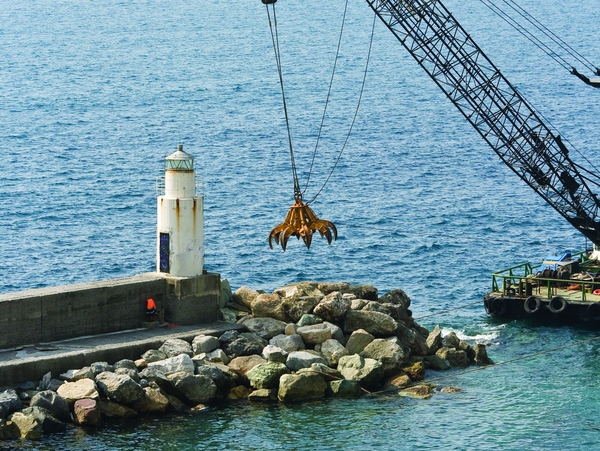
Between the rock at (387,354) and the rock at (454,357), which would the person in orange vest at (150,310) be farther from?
the rock at (454,357)

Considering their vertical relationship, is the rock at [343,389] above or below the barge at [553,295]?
below

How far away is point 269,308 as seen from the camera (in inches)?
1668

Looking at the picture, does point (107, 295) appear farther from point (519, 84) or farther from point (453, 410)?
point (519, 84)

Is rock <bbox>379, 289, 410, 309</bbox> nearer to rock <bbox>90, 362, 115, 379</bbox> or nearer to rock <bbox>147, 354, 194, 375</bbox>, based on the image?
rock <bbox>147, 354, 194, 375</bbox>

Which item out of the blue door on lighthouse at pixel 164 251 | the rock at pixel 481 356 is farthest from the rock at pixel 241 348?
the rock at pixel 481 356

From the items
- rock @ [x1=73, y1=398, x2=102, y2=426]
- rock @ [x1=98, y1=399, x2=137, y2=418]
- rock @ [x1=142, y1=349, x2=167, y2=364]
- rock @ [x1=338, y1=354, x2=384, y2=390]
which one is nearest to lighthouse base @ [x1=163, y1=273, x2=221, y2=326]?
rock @ [x1=142, y1=349, x2=167, y2=364]

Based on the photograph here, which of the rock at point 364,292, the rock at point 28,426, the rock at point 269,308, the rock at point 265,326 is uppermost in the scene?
the rock at point 364,292

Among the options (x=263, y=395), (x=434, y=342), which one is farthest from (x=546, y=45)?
(x=263, y=395)

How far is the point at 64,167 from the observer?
8650 cm

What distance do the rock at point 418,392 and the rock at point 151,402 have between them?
696 cm

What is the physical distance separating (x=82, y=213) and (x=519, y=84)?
5549 cm

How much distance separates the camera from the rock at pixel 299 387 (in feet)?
124

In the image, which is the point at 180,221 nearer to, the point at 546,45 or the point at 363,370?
the point at 363,370

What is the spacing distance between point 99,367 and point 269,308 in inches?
287
